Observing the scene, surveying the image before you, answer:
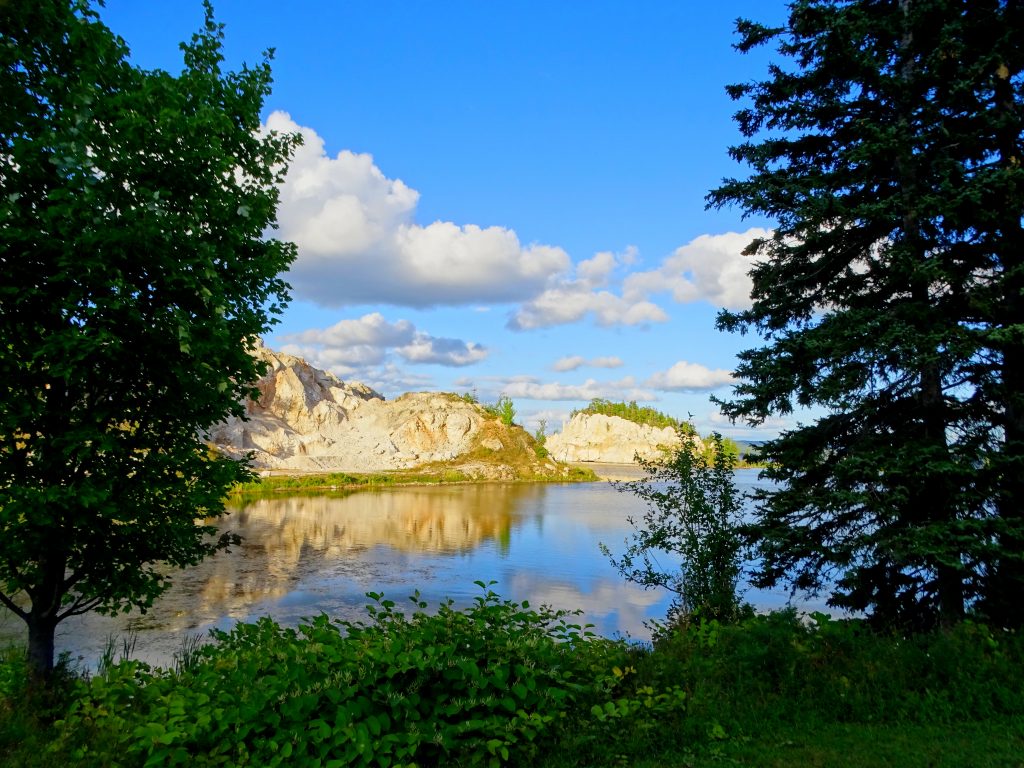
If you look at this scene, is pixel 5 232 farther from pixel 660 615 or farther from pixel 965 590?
pixel 660 615

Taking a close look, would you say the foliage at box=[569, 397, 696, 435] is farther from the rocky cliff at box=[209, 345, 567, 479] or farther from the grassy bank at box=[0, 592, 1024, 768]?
the grassy bank at box=[0, 592, 1024, 768]

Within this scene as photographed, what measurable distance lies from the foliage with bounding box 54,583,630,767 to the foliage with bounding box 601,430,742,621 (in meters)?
4.76

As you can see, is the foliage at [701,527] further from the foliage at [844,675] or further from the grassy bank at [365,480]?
the grassy bank at [365,480]

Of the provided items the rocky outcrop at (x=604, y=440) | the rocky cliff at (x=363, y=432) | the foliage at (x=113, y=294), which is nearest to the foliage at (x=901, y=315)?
the foliage at (x=113, y=294)

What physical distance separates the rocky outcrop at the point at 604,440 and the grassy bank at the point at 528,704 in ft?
469

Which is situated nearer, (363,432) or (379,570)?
(379,570)

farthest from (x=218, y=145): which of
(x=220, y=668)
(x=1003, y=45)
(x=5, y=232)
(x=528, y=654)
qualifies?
(x=1003, y=45)

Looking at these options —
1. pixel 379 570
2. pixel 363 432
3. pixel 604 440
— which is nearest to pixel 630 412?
pixel 604 440

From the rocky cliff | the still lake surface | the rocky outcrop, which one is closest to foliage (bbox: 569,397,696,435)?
the rocky outcrop

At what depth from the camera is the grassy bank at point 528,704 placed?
15.0 ft

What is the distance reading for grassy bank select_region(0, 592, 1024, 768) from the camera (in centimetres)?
456

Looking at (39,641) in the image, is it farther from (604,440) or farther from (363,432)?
(604,440)

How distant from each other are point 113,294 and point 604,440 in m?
157

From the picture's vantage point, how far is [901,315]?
8.17 m
